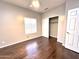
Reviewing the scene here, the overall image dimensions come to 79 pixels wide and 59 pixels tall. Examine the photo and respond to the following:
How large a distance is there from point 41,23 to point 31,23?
1.54 metres

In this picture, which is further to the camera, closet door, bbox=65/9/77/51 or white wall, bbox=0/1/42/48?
white wall, bbox=0/1/42/48

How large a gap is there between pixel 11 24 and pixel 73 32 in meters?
3.73

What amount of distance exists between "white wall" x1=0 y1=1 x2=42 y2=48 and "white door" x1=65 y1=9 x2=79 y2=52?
322cm

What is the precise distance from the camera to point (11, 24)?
3805 mm

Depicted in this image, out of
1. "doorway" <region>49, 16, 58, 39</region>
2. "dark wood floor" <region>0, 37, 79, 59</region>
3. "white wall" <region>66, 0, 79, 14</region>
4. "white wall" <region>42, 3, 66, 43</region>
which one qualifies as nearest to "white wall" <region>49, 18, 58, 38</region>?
"doorway" <region>49, 16, 58, 39</region>

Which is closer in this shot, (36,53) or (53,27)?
(36,53)

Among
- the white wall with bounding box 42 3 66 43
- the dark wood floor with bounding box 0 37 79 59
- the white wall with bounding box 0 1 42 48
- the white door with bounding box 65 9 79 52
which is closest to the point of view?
the dark wood floor with bounding box 0 37 79 59

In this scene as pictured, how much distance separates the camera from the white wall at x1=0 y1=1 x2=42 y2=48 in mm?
3389

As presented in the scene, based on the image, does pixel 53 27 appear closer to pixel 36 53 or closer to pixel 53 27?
pixel 53 27

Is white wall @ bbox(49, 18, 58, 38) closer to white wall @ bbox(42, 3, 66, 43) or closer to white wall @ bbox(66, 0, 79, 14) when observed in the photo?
white wall @ bbox(42, 3, 66, 43)

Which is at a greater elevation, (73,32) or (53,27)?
(53,27)

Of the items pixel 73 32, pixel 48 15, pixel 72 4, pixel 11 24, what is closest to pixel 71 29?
pixel 73 32

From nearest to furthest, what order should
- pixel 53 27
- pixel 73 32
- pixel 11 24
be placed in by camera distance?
pixel 73 32 → pixel 11 24 → pixel 53 27

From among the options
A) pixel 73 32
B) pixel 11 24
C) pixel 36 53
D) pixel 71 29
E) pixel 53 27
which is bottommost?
pixel 36 53
